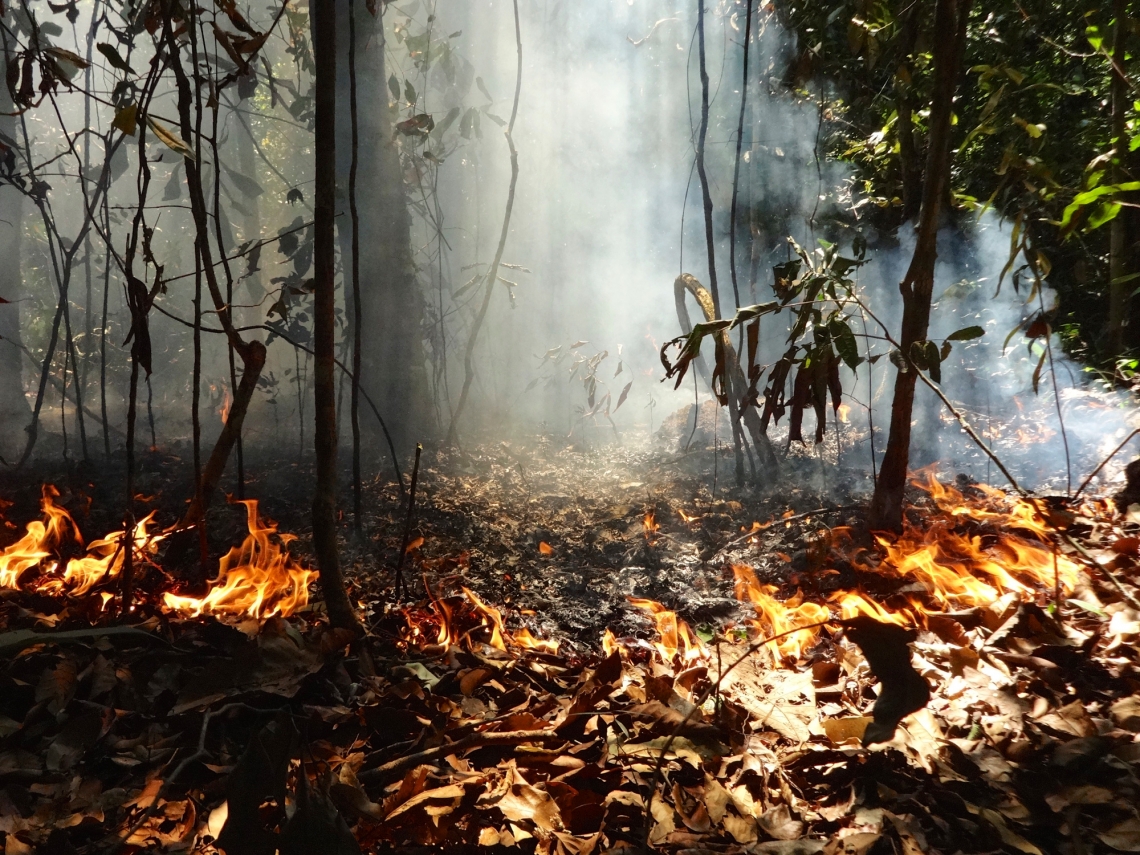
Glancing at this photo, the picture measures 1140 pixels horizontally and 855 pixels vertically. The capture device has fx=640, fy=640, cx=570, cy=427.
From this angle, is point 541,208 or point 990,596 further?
point 541,208

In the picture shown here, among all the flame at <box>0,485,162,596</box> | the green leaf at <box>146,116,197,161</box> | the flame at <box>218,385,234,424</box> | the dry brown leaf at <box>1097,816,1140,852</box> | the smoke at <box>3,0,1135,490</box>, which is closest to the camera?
the dry brown leaf at <box>1097,816,1140,852</box>

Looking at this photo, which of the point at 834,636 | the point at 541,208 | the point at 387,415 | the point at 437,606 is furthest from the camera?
the point at 541,208

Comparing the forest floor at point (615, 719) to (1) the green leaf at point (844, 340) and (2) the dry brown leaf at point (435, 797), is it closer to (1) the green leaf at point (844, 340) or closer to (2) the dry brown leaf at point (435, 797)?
(2) the dry brown leaf at point (435, 797)

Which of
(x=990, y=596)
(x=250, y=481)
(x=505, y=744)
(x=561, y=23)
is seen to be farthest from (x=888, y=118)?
(x=561, y=23)

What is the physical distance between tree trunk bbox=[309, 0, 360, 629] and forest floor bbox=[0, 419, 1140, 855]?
0.29 metres

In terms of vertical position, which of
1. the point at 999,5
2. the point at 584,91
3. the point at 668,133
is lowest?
the point at 999,5

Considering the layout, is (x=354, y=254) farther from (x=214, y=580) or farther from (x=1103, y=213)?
(x=1103, y=213)

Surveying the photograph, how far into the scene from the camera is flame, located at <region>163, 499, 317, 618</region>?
2299 millimetres

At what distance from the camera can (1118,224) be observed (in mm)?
3740

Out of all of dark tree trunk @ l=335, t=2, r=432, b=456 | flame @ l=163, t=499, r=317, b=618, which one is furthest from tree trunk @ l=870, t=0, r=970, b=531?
dark tree trunk @ l=335, t=2, r=432, b=456

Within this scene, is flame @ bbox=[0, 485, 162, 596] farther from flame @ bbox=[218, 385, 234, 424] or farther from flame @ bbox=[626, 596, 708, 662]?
flame @ bbox=[218, 385, 234, 424]

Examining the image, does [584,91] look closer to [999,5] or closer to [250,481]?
[999,5]

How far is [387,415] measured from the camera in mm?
5699

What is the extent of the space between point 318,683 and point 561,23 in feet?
35.6
